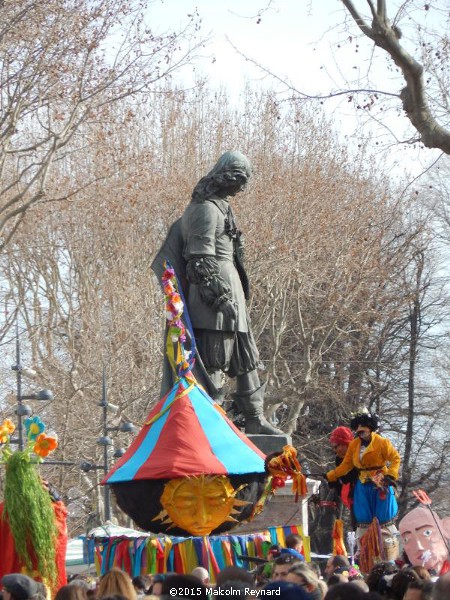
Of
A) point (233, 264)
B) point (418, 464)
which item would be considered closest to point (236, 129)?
point (418, 464)

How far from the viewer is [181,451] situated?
1140 cm

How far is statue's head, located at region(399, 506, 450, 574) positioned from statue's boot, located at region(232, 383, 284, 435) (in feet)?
11.8

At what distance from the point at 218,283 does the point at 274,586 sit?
6.13 metres

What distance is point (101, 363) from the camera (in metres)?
29.5

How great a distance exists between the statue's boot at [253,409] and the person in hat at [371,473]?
1.35 meters

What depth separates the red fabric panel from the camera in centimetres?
1123

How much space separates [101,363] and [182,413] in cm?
1783

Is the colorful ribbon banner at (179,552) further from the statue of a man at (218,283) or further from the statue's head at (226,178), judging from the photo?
the statue's head at (226,178)

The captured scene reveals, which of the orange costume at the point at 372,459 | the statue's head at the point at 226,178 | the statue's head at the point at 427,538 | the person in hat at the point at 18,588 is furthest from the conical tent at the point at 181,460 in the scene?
the person in hat at the point at 18,588

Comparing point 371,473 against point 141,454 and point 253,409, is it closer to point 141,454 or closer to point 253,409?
point 253,409

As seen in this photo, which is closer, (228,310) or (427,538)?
(427,538)

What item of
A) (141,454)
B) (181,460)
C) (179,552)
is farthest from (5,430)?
(179,552)

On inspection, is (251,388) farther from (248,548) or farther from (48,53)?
(48,53)

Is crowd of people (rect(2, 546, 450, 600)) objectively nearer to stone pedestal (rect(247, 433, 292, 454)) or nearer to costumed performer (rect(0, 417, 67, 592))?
costumed performer (rect(0, 417, 67, 592))
